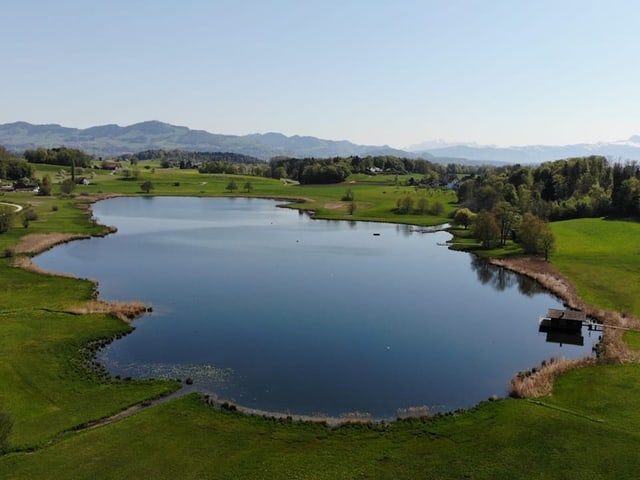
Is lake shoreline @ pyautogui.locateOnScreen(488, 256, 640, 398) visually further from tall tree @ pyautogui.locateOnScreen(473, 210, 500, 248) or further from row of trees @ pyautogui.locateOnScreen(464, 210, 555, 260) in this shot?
tall tree @ pyautogui.locateOnScreen(473, 210, 500, 248)

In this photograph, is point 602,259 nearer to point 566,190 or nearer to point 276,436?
point 566,190

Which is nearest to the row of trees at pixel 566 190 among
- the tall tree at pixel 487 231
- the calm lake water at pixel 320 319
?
the tall tree at pixel 487 231

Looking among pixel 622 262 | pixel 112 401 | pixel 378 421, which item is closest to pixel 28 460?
pixel 112 401

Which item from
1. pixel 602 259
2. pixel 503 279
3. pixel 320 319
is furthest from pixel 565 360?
pixel 602 259

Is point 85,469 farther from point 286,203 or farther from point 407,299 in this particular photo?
point 286,203

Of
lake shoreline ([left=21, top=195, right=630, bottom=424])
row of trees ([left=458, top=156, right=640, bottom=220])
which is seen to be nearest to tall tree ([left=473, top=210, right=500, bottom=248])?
lake shoreline ([left=21, top=195, right=630, bottom=424])

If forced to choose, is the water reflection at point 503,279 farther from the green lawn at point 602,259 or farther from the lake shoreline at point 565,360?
the green lawn at point 602,259
